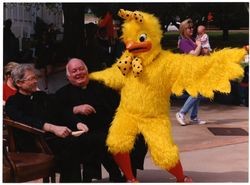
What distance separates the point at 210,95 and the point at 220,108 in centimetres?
584

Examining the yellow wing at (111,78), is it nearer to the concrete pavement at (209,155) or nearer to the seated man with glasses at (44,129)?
the seated man with glasses at (44,129)

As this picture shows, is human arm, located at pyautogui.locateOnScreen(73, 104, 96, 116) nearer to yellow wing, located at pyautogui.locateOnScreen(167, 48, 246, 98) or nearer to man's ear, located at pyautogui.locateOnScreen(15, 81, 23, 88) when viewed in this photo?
man's ear, located at pyautogui.locateOnScreen(15, 81, 23, 88)

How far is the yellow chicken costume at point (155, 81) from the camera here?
4562 millimetres

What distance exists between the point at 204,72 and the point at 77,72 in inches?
42.2

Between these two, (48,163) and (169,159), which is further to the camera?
(169,159)

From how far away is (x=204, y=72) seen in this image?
459cm

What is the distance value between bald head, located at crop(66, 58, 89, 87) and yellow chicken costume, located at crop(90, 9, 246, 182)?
316 millimetres

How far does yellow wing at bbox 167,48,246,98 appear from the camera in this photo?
4.54 metres

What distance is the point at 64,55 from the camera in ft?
51.5

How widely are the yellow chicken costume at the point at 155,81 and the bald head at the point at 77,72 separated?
316mm

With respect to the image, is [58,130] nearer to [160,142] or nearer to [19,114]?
[19,114]

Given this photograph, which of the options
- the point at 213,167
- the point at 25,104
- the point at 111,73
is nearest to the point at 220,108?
the point at 213,167

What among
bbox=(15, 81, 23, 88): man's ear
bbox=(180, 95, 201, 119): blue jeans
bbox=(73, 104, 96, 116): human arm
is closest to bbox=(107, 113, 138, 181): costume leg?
bbox=(73, 104, 96, 116): human arm

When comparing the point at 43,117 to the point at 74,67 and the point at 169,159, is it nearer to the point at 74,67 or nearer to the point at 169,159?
the point at 74,67
